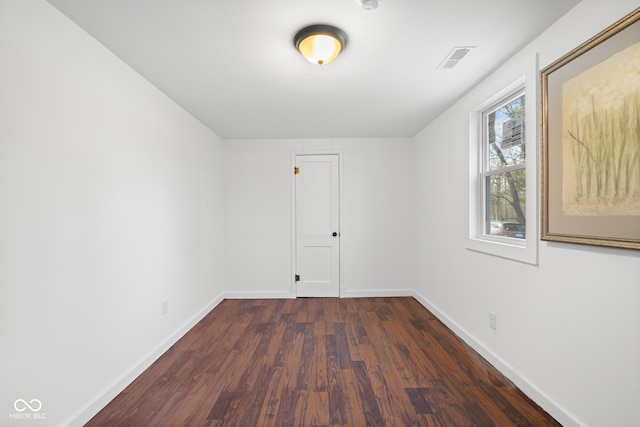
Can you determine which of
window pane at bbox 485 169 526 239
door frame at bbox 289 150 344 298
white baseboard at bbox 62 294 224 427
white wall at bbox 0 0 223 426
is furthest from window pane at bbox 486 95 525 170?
white baseboard at bbox 62 294 224 427

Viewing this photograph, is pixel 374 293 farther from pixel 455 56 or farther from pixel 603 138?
pixel 603 138

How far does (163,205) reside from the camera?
266cm

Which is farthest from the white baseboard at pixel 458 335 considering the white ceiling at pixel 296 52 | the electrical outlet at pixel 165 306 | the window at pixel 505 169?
the white ceiling at pixel 296 52

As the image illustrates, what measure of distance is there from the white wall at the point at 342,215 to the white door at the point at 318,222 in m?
0.13

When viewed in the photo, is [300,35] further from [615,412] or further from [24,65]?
[615,412]

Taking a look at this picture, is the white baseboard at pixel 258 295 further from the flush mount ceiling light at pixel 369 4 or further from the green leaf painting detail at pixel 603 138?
the flush mount ceiling light at pixel 369 4

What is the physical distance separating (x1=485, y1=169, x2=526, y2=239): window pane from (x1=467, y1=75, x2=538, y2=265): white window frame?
2.2 inches

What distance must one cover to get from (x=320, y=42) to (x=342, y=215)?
280 cm

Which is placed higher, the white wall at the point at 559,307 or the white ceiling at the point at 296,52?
the white ceiling at the point at 296,52

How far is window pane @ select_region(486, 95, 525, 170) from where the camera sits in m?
2.21

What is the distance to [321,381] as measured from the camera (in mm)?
2123

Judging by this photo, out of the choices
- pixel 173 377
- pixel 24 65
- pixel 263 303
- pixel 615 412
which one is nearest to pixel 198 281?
pixel 263 303

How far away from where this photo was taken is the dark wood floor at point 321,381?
5.76ft

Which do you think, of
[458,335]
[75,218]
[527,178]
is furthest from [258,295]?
[527,178]
